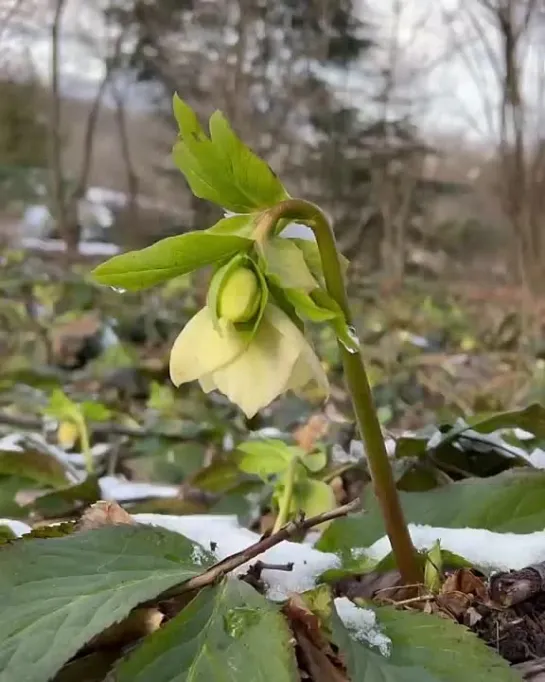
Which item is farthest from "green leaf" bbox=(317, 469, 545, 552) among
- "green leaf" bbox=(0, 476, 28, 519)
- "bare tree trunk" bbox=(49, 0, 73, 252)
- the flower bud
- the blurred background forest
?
"bare tree trunk" bbox=(49, 0, 73, 252)

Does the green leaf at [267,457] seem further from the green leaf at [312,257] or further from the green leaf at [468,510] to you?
the green leaf at [312,257]

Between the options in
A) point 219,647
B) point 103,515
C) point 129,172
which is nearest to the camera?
point 219,647

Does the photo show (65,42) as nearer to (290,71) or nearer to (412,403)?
(290,71)

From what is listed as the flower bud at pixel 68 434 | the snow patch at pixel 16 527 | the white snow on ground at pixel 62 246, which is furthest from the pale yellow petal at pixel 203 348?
the white snow on ground at pixel 62 246

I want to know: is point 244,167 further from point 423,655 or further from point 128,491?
point 128,491

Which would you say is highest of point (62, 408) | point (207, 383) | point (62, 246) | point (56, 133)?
point (56, 133)

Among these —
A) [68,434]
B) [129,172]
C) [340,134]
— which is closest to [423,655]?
[68,434]

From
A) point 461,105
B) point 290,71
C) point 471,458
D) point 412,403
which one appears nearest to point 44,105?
point 290,71
